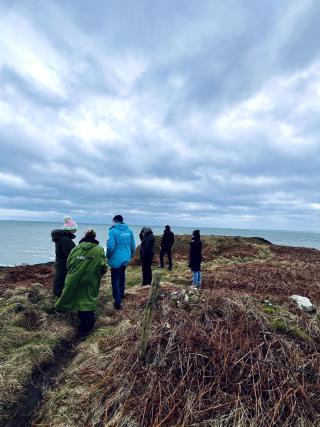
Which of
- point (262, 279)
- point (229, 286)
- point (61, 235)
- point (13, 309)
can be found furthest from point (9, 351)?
point (262, 279)

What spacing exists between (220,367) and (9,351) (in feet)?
14.7

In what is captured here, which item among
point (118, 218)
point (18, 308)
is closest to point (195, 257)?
point (118, 218)

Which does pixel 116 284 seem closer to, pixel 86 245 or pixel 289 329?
pixel 86 245

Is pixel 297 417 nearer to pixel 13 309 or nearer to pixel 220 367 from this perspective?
pixel 220 367

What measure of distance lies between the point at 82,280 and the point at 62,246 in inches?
56.6

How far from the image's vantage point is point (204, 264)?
64.3 feet

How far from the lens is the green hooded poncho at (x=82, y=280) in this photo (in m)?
7.45

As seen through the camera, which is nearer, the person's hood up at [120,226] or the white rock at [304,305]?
the white rock at [304,305]

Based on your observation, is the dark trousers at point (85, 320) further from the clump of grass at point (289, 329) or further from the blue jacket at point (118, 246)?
the clump of grass at point (289, 329)

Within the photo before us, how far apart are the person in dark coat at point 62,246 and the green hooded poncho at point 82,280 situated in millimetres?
754

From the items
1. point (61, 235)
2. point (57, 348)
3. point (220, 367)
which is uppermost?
point (61, 235)

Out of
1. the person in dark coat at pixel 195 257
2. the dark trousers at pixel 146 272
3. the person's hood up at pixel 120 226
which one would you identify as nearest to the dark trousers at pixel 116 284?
the person's hood up at pixel 120 226

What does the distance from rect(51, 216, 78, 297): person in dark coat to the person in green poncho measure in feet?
2.38

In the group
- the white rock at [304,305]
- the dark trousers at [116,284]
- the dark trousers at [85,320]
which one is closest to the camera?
the dark trousers at [85,320]
